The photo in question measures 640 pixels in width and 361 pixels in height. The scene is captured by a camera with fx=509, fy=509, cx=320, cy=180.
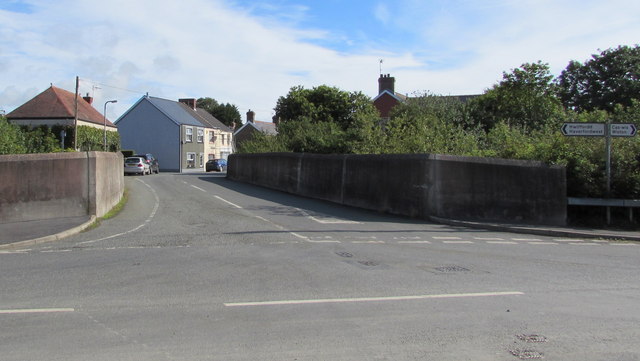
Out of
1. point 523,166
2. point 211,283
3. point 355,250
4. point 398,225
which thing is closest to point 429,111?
point 523,166

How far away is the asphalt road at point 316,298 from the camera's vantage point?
470 centimetres

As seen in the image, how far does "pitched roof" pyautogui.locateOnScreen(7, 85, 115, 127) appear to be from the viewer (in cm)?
5019

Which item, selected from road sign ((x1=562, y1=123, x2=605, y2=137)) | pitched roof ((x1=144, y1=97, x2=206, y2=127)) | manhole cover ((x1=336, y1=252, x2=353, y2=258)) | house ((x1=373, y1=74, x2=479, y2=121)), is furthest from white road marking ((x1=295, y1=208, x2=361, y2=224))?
pitched roof ((x1=144, y1=97, x2=206, y2=127))

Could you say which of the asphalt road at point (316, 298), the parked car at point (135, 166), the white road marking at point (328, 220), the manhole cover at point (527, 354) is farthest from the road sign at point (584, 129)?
the parked car at point (135, 166)

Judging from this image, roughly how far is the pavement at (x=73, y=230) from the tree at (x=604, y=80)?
38602 mm

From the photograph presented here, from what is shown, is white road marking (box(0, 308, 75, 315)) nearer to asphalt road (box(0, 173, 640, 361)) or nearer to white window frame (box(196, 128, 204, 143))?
asphalt road (box(0, 173, 640, 361))

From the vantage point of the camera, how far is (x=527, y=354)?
179 inches

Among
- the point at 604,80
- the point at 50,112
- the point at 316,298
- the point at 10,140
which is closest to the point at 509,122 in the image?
the point at 10,140

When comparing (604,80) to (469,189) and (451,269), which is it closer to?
(469,189)

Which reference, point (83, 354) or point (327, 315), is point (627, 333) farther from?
point (83, 354)

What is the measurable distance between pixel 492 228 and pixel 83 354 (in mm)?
12141

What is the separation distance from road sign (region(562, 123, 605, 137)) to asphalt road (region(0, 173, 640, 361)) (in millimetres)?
3874

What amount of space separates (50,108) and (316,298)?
173 feet

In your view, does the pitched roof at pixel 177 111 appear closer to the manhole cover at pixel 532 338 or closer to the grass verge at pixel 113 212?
the grass verge at pixel 113 212
